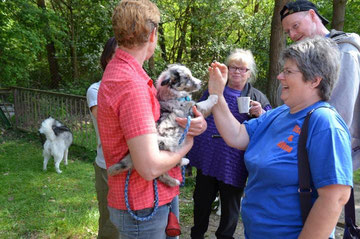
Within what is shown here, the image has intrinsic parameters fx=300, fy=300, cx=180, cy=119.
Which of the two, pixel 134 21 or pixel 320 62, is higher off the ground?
pixel 134 21

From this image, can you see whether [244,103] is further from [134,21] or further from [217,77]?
[134,21]

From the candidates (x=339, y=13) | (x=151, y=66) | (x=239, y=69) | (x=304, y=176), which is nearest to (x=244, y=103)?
(x=239, y=69)

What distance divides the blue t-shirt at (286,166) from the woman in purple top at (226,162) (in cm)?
126

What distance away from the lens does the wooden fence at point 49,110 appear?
322 inches

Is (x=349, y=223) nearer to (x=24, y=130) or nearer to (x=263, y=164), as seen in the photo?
(x=263, y=164)

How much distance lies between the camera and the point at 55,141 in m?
7.10

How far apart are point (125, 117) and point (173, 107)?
2.66ft

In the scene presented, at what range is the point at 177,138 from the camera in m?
1.96

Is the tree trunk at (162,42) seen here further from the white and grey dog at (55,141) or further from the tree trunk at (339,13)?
the white and grey dog at (55,141)

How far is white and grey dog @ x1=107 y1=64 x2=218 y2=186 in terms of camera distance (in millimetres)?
1794

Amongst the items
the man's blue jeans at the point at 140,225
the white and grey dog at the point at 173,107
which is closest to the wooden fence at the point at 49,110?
the white and grey dog at the point at 173,107

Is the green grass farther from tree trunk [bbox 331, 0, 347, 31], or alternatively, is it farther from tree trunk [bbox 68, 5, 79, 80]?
tree trunk [bbox 331, 0, 347, 31]

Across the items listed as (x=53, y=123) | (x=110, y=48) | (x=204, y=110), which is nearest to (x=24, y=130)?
(x=53, y=123)

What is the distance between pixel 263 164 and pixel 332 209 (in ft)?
1.39
